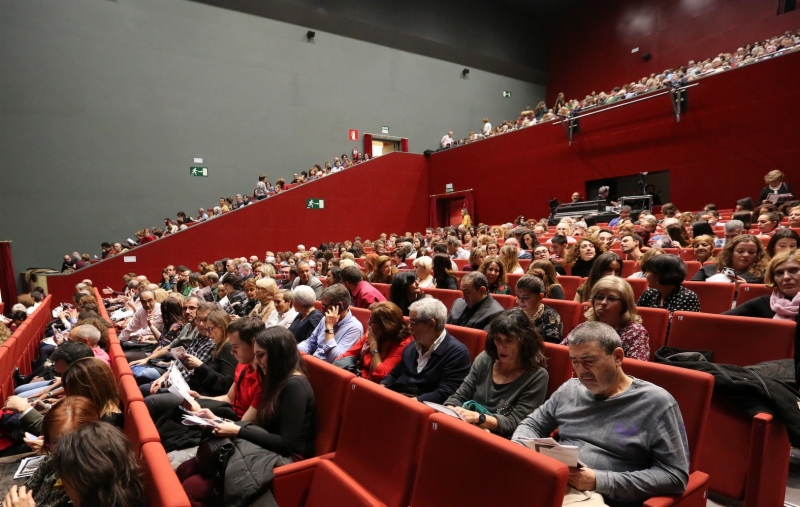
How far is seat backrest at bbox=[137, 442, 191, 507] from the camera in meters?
1.11

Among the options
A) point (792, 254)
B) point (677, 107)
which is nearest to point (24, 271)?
point (792, 254)

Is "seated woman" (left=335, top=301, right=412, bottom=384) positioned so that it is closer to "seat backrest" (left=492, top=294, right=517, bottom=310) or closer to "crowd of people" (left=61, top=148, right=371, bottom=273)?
"seat backrest" (left=492, top=294, right=517, bottom=310)

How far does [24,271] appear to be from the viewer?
10.5 metres

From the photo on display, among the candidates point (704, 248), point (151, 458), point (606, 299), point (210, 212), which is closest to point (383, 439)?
point (151, 458)

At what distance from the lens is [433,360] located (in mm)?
2221

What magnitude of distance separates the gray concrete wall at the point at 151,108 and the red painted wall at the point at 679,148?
5.31 m

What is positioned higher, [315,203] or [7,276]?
[315,203]

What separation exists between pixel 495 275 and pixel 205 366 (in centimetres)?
207

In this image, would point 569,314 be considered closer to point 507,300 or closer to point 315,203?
point 507,300

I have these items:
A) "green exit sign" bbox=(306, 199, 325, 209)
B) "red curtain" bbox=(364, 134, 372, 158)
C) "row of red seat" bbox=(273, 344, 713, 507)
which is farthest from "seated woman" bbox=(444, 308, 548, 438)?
"red curtain" bbox=(364, 134, 372, 158)

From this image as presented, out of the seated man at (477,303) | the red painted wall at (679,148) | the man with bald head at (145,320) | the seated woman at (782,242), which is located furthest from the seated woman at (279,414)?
the red painted wall at (679,148)

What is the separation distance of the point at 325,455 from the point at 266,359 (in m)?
0.44

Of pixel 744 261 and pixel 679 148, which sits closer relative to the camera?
pixel 744 261

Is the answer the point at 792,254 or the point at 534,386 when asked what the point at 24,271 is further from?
the point at 792,254
